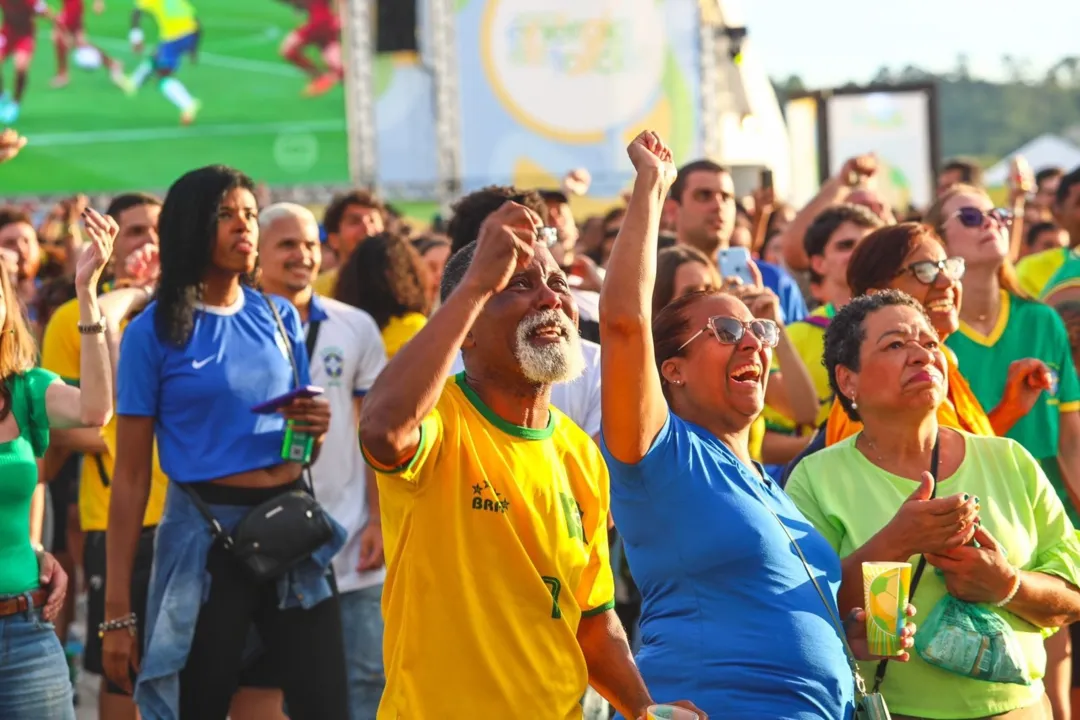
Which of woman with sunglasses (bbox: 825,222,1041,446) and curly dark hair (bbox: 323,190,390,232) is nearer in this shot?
woman with sunglasses (bbox: 825,222,1041,446)

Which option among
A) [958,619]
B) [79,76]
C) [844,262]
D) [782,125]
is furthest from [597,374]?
[782,125]

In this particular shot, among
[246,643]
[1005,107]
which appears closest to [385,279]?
[246,643]

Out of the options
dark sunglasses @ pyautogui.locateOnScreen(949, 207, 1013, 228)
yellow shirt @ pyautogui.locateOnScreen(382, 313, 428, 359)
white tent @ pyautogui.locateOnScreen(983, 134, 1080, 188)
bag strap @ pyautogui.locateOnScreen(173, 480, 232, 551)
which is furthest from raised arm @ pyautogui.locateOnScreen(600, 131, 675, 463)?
white tent @ pyautogui.locateOnScreen(983, 134, 1080, 188)

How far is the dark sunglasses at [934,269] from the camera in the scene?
549 centimetres

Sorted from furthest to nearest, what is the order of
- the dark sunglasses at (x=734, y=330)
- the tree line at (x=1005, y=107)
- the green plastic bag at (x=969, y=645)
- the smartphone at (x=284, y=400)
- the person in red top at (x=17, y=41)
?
the tree line at (x=1005, y=107) < the person in red top at (x=17, y=41) < the smartphone at (x=284, y=400) < the green plastic bag at (x=969, y=645) < the dark sunglasses at (x=734, y=330)

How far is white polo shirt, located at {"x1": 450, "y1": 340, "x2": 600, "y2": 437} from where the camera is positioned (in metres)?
5.93

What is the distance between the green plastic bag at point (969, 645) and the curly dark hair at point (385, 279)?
3.30 metres

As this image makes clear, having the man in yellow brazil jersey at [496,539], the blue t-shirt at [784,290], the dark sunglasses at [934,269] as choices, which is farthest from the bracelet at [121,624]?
the blue t-shirt at [784,290]

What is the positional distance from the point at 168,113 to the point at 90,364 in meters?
17.3

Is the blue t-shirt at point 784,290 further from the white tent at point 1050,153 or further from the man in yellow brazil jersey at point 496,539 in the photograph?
the white tent at point 1050,153

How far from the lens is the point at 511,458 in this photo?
3.70 meters

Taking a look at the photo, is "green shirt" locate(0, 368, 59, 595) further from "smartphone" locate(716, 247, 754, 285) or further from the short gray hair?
"smartphone" locate(716, 247, 754, 285)

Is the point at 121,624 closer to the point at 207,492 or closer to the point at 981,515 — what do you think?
the point at 207,492

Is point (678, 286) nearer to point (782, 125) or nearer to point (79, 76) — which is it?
point (79, 76)
